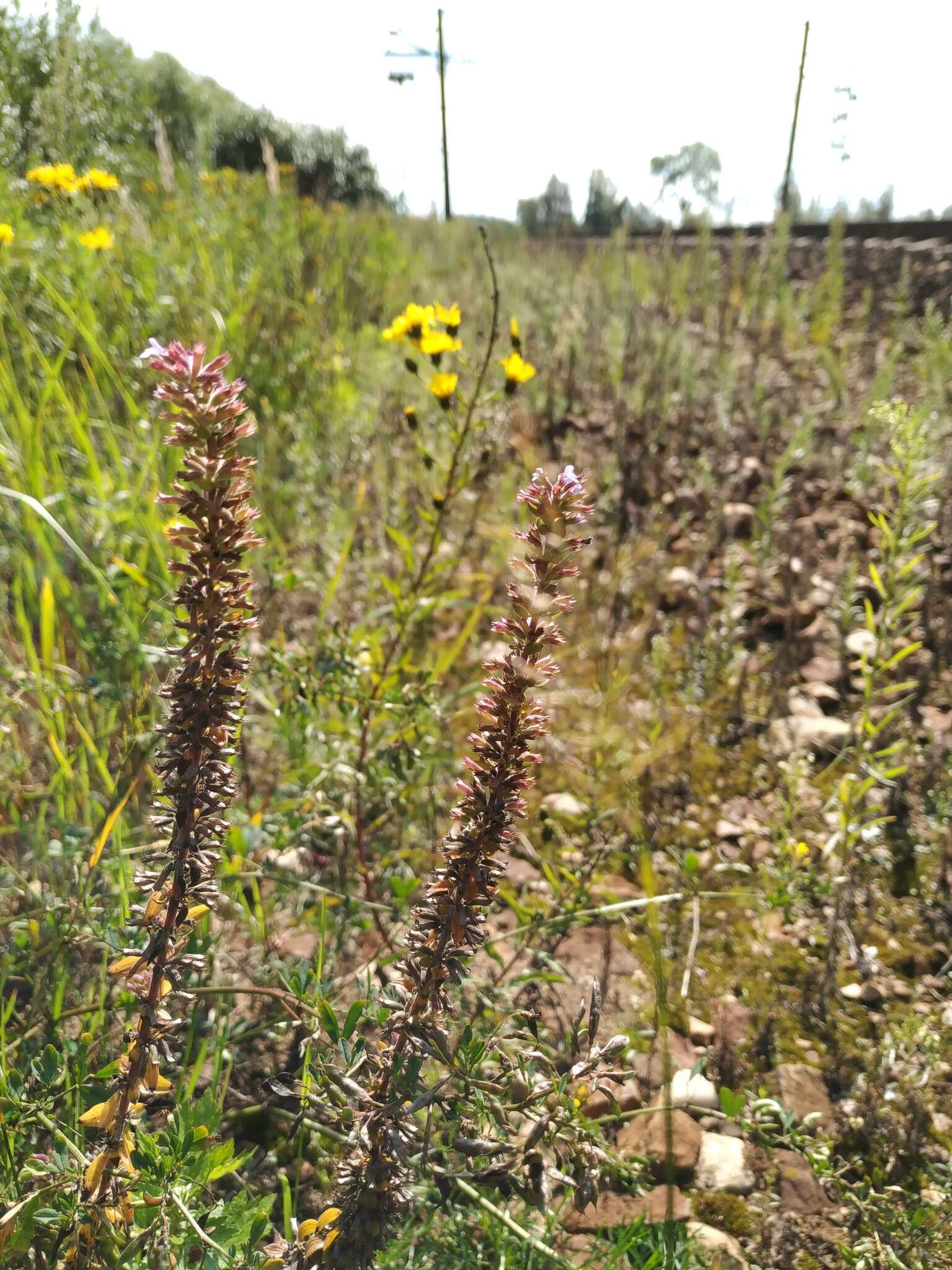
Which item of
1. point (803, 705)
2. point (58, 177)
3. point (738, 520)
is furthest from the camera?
point (58, 177)

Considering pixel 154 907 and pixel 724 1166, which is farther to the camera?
pixel 724 1166

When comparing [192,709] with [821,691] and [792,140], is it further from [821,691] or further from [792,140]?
[792,140]

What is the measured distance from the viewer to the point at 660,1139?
4.73 feet

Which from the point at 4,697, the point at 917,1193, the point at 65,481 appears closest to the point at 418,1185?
the point at 917,1193

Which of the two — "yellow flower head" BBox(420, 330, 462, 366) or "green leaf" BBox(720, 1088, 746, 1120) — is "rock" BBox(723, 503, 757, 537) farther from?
"green leaf" BBox(720, 1088, 746, 1120)

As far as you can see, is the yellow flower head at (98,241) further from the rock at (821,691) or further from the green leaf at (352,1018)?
the green leaf at (352,1018)

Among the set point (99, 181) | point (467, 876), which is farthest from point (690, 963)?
point (99, 181)

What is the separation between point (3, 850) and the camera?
69.4 inches

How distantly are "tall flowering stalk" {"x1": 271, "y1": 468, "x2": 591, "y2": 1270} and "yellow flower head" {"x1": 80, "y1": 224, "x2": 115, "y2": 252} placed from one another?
10.7 feet

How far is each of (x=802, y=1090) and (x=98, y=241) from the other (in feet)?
12.2

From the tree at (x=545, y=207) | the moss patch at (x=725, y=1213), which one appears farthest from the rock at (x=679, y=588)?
the tree at (x=545, y=207)

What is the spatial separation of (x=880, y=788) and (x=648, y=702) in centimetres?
65

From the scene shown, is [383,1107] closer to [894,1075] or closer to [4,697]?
[894,1075]

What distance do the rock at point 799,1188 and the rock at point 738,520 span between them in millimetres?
2302
